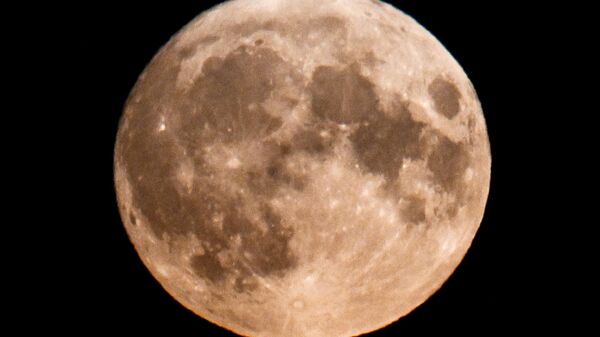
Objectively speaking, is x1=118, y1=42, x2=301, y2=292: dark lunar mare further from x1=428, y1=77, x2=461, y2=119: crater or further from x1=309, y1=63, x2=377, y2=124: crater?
x1=428, y1=77, x2=461, y2=119: crater

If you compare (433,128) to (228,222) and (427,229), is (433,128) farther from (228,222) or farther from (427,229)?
(228,222)

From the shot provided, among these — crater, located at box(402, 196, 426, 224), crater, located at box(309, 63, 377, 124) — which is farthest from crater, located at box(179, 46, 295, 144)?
crater, located at box(402, 196, 426, 224)

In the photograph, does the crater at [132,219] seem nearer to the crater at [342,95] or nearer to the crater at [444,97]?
the crater at [342,95]

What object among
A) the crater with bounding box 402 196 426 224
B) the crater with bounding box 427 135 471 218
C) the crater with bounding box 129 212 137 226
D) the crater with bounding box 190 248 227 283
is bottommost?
the crater with bounding box 190 248 227 283

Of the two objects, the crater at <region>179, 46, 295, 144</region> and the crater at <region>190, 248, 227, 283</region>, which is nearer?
the crater at <region>179, 46, 295, 144</region>

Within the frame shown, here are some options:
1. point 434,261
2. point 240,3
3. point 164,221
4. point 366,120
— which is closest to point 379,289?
point 434,261

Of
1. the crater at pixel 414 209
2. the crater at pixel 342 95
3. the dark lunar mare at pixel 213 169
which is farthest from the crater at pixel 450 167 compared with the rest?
the dark lunar mare at pixel 213 169

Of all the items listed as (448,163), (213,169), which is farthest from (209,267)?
(448,163)

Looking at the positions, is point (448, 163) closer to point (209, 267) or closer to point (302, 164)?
point (302, 164)
